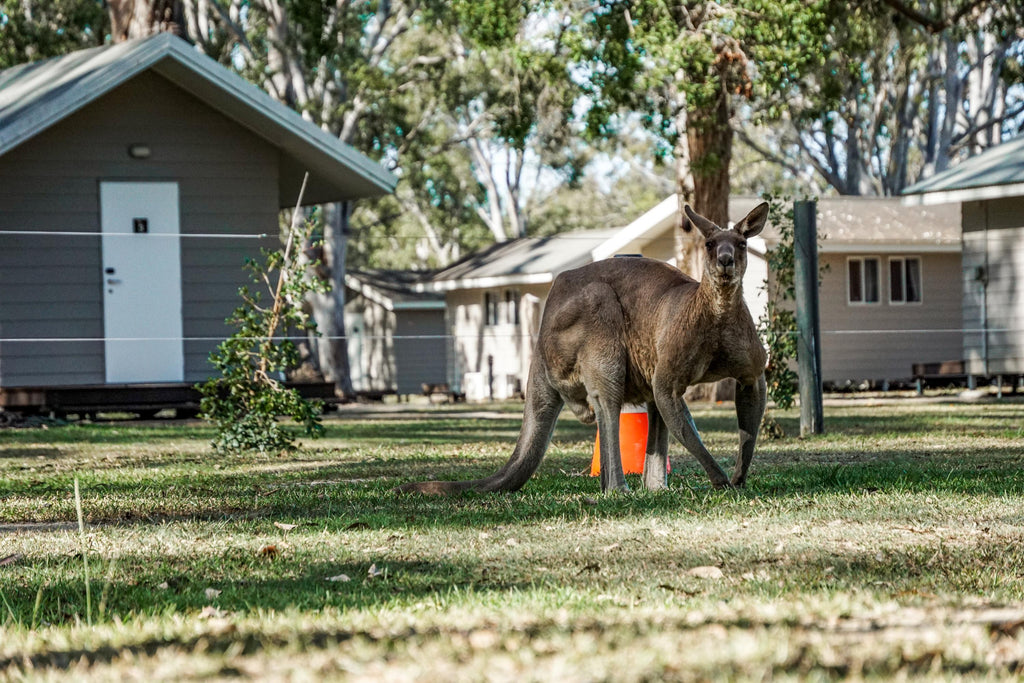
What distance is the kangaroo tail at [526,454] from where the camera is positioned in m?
8.25

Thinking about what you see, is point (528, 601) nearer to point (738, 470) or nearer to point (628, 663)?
point (628, 663)

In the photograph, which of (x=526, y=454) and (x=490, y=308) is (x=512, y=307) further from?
(x=526, y=454)

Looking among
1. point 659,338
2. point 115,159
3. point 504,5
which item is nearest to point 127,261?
point 115,159

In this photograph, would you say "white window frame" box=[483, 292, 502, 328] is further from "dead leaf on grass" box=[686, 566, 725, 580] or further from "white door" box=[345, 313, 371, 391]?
"dead leaf on grass" box=[686, 566, 725, 580]

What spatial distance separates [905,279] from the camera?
31.7 metres

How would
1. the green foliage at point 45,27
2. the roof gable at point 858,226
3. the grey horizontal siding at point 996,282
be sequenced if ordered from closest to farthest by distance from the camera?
the grey horizontal siding at point 996,282
the roof gable at point 858,226
the green foliage at point 45,27

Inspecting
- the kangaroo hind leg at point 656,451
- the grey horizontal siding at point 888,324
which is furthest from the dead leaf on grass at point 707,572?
the grey horizontal siding at point 888,324

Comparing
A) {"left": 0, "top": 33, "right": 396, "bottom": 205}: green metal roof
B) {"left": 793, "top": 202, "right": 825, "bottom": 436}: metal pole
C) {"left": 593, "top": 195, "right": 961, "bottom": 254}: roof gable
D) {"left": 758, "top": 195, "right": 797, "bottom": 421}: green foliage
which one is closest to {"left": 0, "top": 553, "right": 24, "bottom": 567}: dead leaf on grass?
{"left": 793, "top": 202, "right": 825, "bottom": 436}: metal pole

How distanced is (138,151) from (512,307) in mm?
19041

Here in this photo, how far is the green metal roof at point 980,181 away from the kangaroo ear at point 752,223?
55.8 feet

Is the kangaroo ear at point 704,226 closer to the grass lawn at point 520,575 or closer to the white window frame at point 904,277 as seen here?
the grass lawn at point 520,575

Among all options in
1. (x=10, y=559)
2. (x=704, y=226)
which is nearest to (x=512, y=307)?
(x=704, y=226)

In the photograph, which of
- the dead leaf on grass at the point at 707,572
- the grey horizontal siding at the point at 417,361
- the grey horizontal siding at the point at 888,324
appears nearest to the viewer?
the dead leaf on grass at the point at 707,572

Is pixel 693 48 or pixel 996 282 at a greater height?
pixel 693 48
